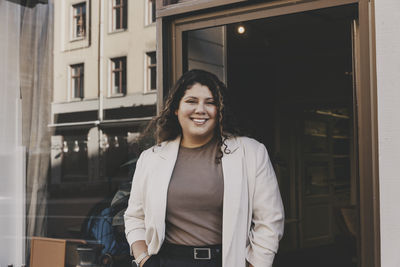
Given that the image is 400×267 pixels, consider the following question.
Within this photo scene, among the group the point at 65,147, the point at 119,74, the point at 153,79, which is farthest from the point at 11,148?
the point at 153,79

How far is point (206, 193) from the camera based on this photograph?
2277 millimetres

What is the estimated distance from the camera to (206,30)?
313cm

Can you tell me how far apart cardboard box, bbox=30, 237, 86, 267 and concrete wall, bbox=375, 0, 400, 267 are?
2575 mm

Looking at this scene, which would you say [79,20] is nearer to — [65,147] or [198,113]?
[65,147]

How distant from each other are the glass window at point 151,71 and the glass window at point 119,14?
1.66 feet

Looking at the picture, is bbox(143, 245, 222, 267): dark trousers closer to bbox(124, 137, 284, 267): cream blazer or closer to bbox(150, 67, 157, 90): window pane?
bbox(124, 137, 284, 267): cream blazer

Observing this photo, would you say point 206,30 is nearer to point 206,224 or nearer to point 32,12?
point 206,224

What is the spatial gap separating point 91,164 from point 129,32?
172 cm

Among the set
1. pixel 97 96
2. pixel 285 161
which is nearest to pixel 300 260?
pixel 285 161

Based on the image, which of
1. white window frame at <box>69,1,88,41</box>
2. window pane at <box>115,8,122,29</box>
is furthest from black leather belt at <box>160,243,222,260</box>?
white window frame at <box>69,1,88,41</box>

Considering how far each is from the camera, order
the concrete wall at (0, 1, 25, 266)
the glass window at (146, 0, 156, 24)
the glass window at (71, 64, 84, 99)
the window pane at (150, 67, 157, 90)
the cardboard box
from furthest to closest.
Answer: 1. the glass window at (71, 64, 84, 99)
2. the concrete wall at (0, 1, 25, 266)
3. the cardboard box
4. the window pane at (150, 67, 157, 90)
5. the glass window at (146, 0, 156, 24)

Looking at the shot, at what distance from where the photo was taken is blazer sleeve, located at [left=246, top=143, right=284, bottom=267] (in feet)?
7.16

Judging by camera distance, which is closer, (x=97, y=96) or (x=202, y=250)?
(x=202, y=250)

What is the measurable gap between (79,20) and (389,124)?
3357mm
